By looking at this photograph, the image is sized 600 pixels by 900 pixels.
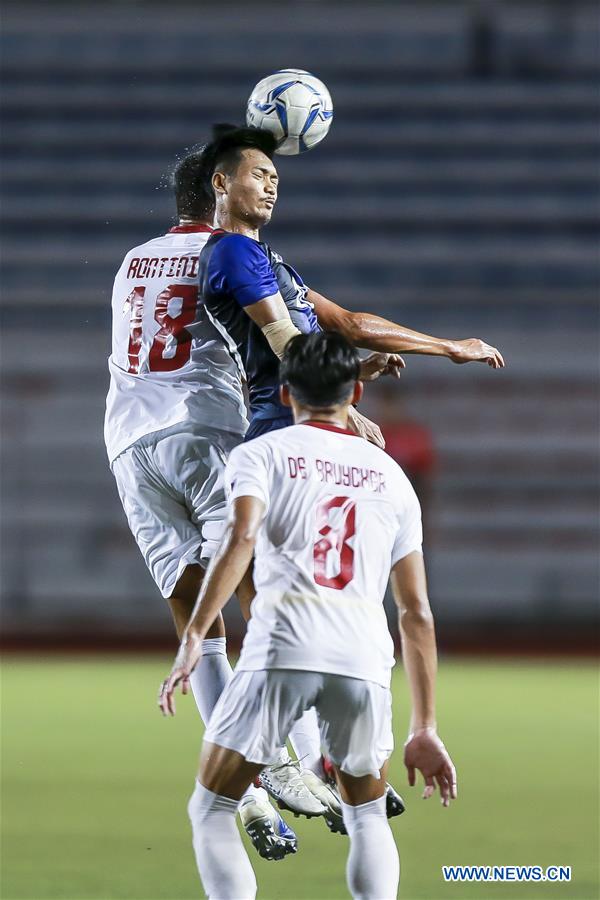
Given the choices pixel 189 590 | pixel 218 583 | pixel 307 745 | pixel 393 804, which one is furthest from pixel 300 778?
pixel 218 583

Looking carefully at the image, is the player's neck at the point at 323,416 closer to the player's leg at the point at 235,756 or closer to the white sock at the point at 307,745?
the player's leg at the point at 235,756

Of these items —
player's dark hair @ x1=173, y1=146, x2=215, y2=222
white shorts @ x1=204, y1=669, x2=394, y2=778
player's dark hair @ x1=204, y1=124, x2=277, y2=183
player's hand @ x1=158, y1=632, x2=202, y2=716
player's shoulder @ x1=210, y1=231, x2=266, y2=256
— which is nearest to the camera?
player's hand @ x1=158, y1=632, x2=202, y2=716

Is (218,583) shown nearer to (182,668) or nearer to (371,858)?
(182,668)

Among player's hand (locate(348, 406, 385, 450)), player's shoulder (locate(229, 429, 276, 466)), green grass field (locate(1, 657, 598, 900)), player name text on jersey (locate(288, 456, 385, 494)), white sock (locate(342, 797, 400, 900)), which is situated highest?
player's shoulder (locate(229, 429, 276, 466))

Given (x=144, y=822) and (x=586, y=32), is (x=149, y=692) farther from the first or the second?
(x=586, y=32)

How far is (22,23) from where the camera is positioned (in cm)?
1881

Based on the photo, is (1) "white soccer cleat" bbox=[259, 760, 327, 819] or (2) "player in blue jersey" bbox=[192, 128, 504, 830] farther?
(1) "white soccer cleat" bbox=[259, 760, 327, 819]

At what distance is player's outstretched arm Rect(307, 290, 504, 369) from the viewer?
13.8ft

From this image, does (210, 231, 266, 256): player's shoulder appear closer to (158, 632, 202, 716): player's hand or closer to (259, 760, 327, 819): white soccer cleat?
(158, 632, 202, 716): player's hand

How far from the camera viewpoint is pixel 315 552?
319cm

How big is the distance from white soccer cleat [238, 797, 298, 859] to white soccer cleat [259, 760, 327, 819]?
7 cm

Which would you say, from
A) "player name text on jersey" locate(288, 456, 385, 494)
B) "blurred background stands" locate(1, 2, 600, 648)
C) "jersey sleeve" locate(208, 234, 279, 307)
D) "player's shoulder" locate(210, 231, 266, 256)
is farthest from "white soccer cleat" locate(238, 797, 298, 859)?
"blurred background stands" locate(1, 2, 600, 648)

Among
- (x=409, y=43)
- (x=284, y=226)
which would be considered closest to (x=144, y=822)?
(x=284, y=226)

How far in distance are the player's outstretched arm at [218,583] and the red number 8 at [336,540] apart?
0.17m
